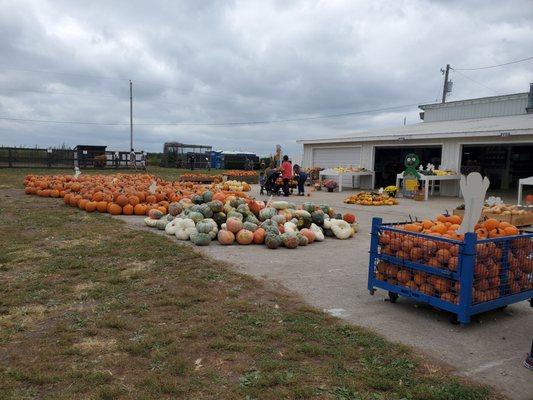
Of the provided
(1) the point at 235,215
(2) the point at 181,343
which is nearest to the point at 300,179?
(1) the point at 235,215

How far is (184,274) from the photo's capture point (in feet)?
20.3

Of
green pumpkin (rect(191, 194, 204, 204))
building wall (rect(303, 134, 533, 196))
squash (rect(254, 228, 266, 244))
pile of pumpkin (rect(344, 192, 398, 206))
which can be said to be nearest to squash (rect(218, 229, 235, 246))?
squash (rect(254, 228, 266, 244))

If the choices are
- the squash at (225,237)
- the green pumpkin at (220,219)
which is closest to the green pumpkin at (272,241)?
the squash at (225,237)

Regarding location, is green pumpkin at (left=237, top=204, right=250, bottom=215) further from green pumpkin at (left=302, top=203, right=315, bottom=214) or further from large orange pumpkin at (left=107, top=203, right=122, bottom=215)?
large orange pumpkin at (left=107, top=203, right=122, bottom=215)

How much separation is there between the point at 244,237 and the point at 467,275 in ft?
14.8

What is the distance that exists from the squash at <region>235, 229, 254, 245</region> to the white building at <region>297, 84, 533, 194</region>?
47.8 ft

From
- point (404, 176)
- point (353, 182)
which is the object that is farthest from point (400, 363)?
point (353, 182)

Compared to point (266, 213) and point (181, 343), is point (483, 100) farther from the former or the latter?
point (181, 343)

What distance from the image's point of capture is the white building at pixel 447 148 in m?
21.4

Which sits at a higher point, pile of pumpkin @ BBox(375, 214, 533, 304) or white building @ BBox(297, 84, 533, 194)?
white building @ BBox(297, 84, 533, 194)

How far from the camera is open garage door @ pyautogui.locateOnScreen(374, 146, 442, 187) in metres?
26.6

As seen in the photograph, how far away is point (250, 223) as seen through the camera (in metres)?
8.67

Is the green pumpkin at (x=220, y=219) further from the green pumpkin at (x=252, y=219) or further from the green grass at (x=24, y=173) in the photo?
the green grass at (x=24, y=173)

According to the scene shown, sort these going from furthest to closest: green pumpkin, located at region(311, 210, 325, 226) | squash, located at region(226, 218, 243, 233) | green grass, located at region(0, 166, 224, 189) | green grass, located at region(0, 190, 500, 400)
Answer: green grass, located at region(0, 166, 224, 189) < green pumpkin, located at region(311, 210, 325, 226) < squash, located at region(226, 218, 243, 233) < green grass, located at region(0, 190, 500, 400)
